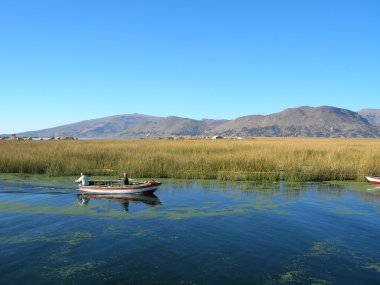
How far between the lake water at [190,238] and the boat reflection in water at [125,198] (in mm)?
51

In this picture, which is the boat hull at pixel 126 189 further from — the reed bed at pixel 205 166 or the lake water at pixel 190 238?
the reed bed at pixel 205 166

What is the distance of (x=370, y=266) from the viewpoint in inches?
399

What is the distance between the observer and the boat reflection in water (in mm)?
18078

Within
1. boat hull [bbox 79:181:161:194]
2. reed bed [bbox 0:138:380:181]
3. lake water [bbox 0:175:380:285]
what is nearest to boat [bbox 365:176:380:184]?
reed bed [bbox 0:138:380:181]

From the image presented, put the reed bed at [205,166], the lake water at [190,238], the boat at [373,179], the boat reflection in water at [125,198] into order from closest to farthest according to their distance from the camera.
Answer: the lake water at [190,238]
the boat reflection in water at [125,198]
the boat at [373,179]
the reed bed at [205,166]

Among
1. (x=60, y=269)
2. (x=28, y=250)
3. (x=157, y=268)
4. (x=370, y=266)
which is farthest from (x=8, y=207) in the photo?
(x=370, y=266)

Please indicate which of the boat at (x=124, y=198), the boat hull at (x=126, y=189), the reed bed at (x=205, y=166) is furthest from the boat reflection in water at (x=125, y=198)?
the reed bed at (x=205, y=166)

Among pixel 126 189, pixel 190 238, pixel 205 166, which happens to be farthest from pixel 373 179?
pixel 190 238

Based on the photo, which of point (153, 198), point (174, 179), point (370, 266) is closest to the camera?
point (370, 266)

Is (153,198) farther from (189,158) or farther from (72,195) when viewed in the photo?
(189,158)

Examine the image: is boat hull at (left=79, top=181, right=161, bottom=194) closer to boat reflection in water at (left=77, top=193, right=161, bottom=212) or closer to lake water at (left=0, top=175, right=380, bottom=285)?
boat reflection in water at (left=77, top=193, right=161, bottom=212)

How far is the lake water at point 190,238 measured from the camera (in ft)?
31.0

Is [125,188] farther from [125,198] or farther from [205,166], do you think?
[205,166]

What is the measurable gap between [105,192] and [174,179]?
22.4ft
